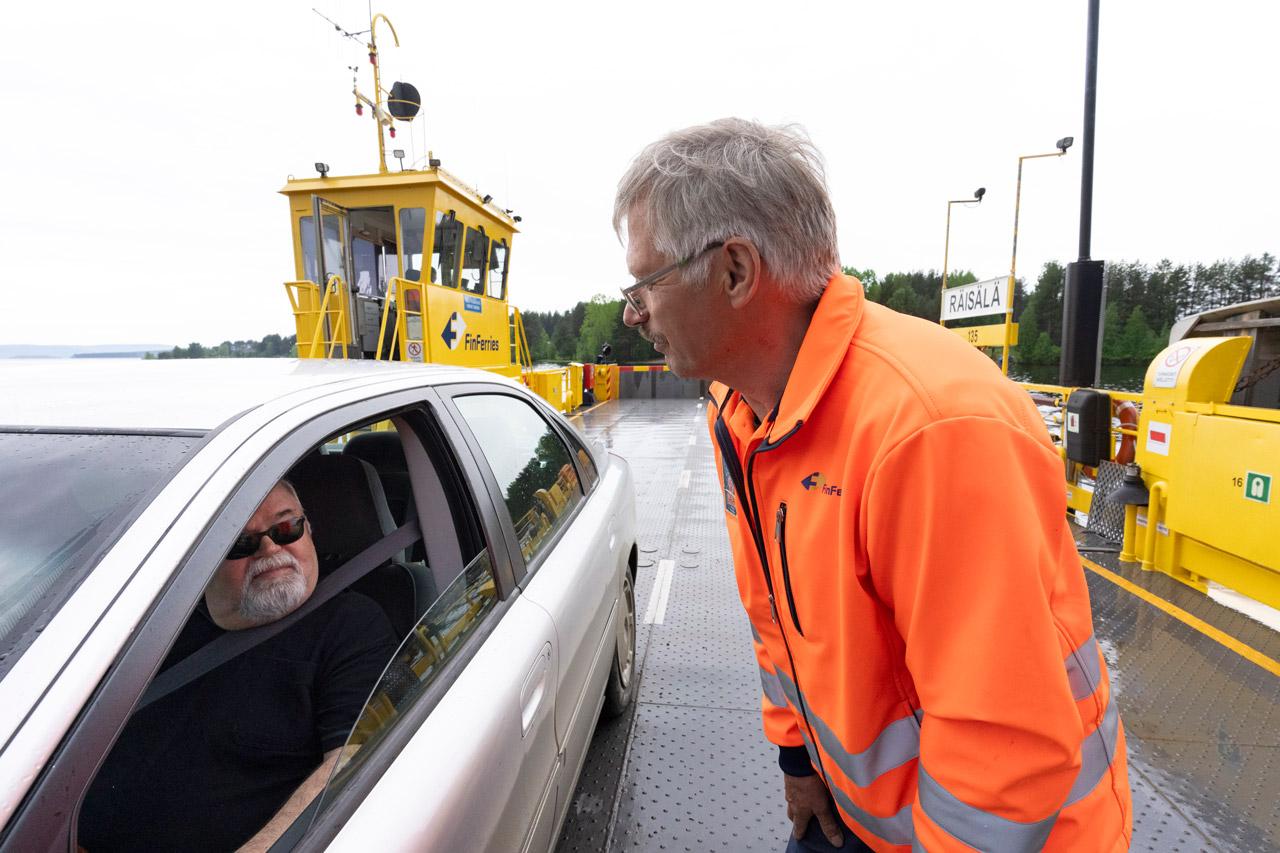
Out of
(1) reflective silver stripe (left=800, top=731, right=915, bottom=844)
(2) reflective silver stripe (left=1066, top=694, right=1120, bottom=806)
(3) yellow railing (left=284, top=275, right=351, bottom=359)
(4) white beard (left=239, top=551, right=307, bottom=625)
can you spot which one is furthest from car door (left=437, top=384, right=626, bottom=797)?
(3) yellow railing (left=284, top=275, right=351, bottom=359)

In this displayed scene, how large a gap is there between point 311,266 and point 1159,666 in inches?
395

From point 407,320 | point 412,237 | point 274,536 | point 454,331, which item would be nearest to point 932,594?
point 274,536

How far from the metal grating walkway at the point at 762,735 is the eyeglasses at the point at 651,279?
1.95 m

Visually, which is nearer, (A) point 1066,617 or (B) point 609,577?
(A) point 1066,617

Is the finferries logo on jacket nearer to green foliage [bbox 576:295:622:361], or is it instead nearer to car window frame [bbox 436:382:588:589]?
car window frame [bbox 436:382:588:589]

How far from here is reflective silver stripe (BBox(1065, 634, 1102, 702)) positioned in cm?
96

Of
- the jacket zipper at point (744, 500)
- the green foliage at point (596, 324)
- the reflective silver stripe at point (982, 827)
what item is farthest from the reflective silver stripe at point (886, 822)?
the green foliage at point (596, 324)

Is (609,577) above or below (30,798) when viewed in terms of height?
below

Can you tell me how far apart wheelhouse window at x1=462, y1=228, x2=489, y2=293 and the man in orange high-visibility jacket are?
9281 mm

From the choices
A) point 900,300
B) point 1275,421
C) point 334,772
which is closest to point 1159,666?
point 1275,421

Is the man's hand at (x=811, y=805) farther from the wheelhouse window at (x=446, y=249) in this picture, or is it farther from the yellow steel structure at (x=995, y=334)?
the yellow steel structure at (x=995, y=334)

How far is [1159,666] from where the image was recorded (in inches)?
133

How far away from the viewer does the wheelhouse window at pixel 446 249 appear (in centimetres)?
920

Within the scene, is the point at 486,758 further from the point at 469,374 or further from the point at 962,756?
the point at 469,374
